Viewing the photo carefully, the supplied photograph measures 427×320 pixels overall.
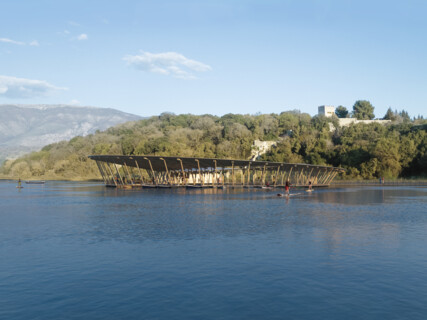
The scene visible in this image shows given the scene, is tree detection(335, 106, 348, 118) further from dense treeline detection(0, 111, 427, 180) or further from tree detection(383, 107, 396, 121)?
dense treeline detection(0, 111, 427, 180)

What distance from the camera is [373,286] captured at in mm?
10992

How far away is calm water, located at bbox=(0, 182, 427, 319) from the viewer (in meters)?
9.48

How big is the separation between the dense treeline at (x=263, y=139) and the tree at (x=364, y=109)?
2696cm

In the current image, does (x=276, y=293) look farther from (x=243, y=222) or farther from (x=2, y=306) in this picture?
(x=243, y=222)

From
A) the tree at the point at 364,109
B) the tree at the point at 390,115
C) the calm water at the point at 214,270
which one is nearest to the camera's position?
the calm water at the point at 214,270

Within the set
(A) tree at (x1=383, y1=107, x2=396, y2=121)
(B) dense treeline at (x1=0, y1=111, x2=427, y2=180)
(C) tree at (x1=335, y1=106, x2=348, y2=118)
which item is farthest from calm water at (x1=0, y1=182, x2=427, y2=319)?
(C) tree at (x1=335, y1=106, x2=348, y2=118)

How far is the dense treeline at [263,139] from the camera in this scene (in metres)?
83.8

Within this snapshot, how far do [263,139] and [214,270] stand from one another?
115668mm

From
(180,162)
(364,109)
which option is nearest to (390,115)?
(364,109)

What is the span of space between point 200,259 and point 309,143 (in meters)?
96.2

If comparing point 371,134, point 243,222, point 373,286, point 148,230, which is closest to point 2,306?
point 373,286

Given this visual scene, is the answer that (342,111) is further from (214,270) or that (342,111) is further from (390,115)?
(214,270)

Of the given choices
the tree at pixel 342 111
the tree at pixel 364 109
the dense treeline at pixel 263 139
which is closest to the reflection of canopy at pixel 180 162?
the dense treeline at pixel 263 139

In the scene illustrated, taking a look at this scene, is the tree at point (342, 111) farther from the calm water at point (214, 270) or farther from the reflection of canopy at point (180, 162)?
the calm water at point (214, 270)
